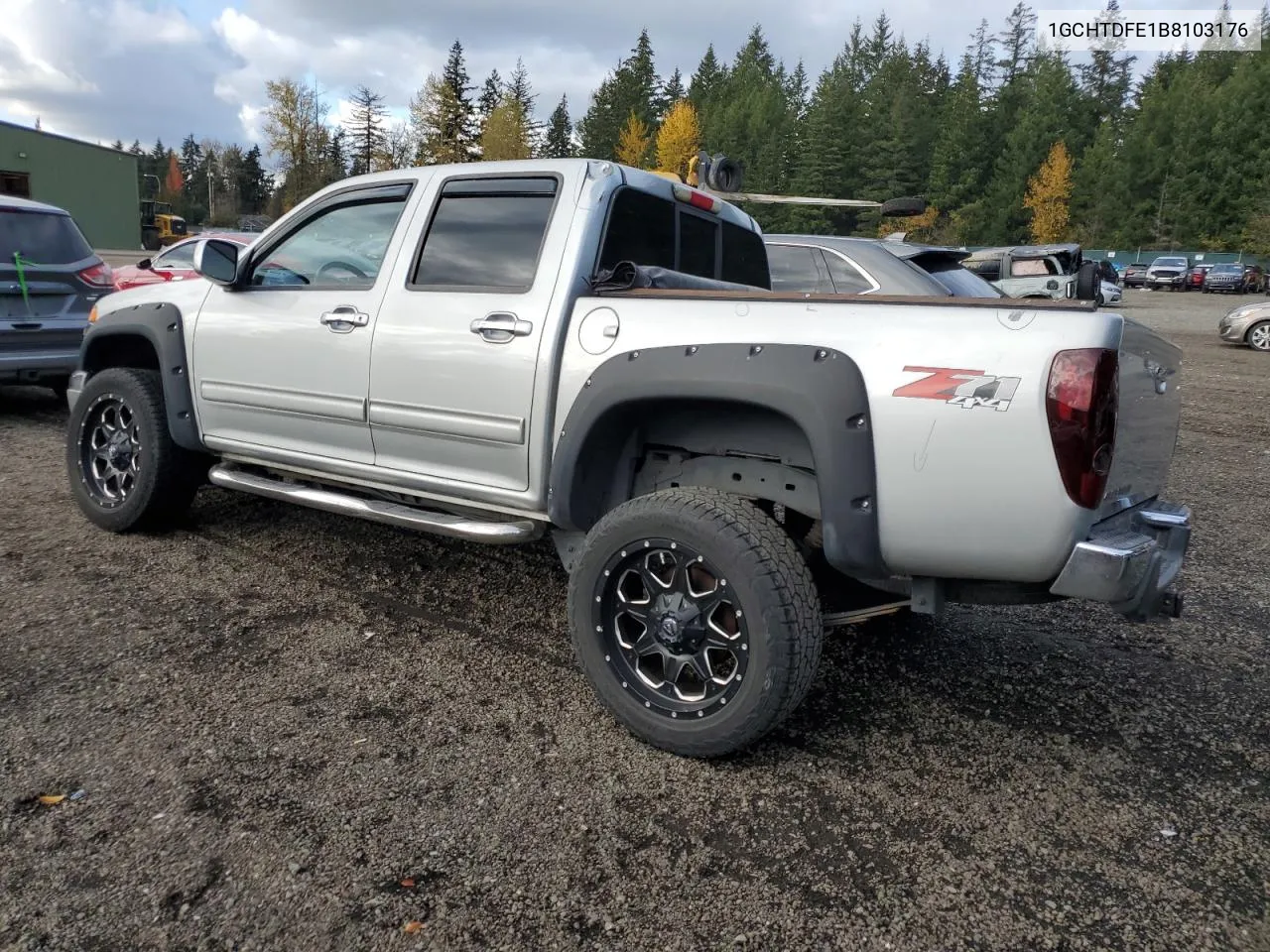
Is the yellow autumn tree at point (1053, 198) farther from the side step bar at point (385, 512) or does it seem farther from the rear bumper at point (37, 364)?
the side step bar at point (385, 512)

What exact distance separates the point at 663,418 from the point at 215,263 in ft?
7.77

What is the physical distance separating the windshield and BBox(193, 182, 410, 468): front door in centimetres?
443

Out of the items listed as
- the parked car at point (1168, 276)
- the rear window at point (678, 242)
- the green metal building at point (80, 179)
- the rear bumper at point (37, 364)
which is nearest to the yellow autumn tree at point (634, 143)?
the green metal building at point (80, 179)

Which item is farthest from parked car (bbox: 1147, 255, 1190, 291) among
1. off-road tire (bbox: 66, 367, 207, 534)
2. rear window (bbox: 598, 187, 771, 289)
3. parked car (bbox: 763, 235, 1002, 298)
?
off-road tire (bbox: 66, 367, 207, 534)

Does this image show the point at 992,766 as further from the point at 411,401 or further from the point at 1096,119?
the point at 1096,119

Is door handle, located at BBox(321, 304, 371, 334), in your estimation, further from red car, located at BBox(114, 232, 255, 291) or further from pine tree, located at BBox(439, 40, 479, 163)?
pine tree, located at BBox(439, 40, 479, 163)

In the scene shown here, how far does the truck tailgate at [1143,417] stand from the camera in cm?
258

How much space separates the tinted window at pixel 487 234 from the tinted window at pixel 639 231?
0.25m

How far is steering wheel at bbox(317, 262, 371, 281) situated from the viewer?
395cm

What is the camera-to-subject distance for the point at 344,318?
12.5 feet

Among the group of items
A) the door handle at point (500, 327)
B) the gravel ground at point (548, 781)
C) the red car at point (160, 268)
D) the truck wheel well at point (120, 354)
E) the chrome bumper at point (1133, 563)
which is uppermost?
the red car at point (160, 268)

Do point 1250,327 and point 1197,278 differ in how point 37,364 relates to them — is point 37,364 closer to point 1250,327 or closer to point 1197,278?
point 1250,327

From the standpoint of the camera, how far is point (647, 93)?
87.6 metres

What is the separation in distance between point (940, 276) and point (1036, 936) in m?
5.80
